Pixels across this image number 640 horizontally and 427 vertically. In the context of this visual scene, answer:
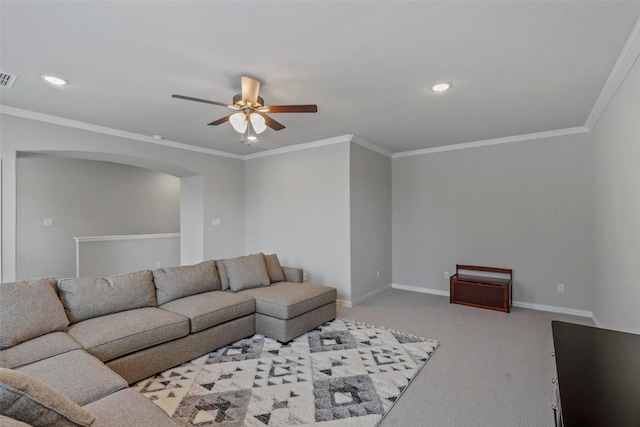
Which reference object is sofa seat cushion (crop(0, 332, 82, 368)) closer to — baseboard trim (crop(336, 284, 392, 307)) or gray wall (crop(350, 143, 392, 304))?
baseboard trim (crop(336, 284, 392, 307))

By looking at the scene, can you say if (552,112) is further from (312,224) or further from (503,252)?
(312,224)

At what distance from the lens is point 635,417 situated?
963 millimetres

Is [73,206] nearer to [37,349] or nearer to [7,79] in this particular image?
[7,79]

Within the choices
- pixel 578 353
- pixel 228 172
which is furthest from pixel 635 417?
pixel 228 172

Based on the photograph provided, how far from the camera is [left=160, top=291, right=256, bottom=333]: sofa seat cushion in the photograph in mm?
2916

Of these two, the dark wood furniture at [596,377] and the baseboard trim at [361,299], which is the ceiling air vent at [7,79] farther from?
the baseboard trim at [361,299]

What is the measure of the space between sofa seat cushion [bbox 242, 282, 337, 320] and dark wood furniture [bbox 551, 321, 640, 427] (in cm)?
228

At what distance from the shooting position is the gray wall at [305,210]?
4703mm

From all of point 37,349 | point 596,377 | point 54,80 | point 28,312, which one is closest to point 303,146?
point 54,80

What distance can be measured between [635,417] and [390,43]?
86.0 inches

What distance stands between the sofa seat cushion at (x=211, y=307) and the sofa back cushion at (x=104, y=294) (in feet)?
0.78

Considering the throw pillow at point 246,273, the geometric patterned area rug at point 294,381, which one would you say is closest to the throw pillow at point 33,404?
the geometric patterned area rug at point 294,381

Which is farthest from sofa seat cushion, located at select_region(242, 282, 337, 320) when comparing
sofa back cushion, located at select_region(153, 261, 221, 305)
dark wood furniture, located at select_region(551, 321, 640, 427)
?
dark wood furniture, located at select_region(551, 321, 640, 427)

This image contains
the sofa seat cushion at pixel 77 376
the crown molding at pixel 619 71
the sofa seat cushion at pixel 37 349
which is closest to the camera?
the sofa seat cushion at pixel 77 376
